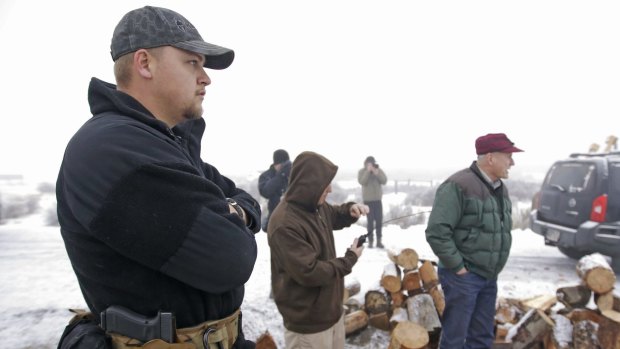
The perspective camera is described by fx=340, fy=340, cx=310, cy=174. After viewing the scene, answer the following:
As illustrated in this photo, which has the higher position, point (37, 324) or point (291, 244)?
point (291, 244)

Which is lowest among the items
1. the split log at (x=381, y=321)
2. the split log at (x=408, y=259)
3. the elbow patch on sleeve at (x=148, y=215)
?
the split log at (x=381, y=321)

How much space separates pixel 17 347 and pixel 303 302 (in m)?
3.25

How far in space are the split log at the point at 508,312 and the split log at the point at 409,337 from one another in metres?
1.34

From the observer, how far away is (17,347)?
3531 mm

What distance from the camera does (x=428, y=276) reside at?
4.15 m

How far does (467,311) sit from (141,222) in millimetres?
3124

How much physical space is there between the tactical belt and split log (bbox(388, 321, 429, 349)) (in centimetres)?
238

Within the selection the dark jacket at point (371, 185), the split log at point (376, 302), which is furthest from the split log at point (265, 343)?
the dark jacket at point (371, 185)

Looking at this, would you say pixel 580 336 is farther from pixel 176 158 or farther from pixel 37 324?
pixel 37 324

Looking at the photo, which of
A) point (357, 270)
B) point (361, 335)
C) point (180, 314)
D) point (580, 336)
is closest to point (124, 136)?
point (180, 314)

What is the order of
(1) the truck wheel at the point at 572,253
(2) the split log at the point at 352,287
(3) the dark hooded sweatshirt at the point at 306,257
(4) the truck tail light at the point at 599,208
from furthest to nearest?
1. (1) the truck wheel at the point at 572,253
2. (4) the truck tail light at the point at 599,208
3. (2) the split log at the point at 352,287
4. (3) the dark hooded sweatshirt at the point at 306,257

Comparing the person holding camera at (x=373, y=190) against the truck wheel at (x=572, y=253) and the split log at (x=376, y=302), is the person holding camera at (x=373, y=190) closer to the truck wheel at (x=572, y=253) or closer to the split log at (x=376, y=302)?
the split log at (x=376, y=302)

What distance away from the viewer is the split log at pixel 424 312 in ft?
12.2

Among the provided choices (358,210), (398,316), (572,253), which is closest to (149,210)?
(358,210)
